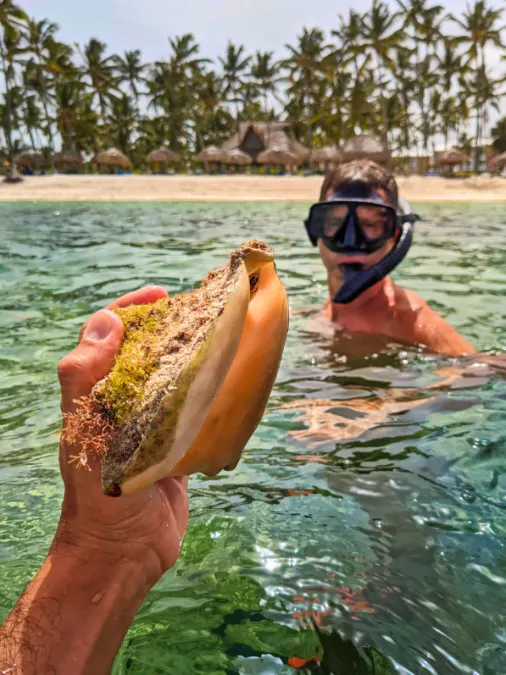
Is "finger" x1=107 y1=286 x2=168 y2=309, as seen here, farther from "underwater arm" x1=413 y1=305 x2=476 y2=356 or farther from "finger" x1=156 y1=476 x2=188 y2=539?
"underwater arm" x1=413 y1=305 x2=476 y2=356

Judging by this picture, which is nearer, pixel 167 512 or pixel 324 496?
pixel 167 512

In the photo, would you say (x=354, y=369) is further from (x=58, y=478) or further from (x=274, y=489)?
(x=58, y=478)

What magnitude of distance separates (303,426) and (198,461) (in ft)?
5.53

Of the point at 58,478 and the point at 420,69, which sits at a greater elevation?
the point at 420,69

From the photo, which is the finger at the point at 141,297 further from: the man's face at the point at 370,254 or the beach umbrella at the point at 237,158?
the beach umbrella at the point at 237,158

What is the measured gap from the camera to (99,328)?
4.27 ft

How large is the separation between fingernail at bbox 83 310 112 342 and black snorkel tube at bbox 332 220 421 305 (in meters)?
2.82

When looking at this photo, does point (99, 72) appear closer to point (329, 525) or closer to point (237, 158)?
point (237, 158)

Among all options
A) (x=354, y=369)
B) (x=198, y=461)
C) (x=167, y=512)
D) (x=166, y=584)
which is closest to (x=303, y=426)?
(x=354, y=369)

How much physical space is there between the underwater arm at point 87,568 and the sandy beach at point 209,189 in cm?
2395

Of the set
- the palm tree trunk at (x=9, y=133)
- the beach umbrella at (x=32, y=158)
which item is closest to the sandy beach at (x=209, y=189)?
the palm tree trunk at (x=9, y=133)

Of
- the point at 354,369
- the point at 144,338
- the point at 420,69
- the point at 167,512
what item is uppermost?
the point at 420,69

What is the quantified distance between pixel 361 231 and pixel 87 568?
316 centimetres

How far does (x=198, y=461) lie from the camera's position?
1.24 metres
